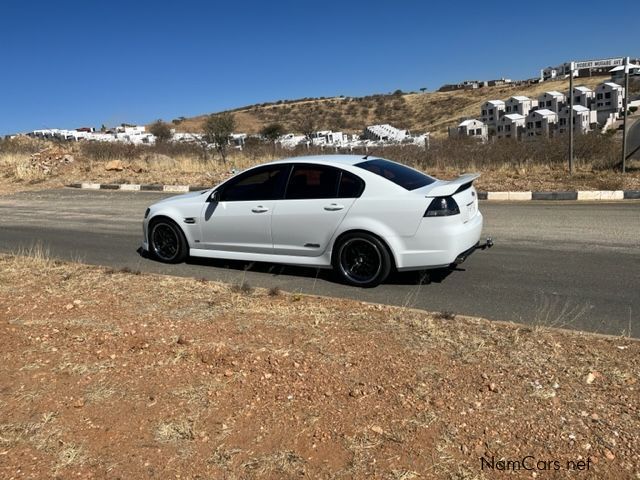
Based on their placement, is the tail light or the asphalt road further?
the tail light

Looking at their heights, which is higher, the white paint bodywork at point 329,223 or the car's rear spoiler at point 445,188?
the car's rear spoiler at point 445,188

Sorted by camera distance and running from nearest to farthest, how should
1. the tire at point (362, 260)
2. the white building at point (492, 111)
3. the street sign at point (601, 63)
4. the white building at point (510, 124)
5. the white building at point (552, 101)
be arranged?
the tire at point (362, 260) < the street sign at point (601, 63) < the white building at point (510, 124) < the white building at point (552, 101) < the white building at point (492, 111)

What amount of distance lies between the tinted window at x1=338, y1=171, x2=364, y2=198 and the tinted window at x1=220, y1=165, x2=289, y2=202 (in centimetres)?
82

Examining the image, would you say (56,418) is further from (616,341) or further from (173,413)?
(616,341)

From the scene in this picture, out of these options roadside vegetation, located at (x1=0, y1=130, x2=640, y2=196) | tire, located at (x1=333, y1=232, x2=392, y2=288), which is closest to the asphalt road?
tire, located at (x1=333, y1=232, x2=392, y2=288)

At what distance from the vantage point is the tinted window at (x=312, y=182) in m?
6.70

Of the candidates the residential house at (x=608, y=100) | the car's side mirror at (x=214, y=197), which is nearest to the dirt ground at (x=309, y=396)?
the car's side mirror at (x=214, y=197)

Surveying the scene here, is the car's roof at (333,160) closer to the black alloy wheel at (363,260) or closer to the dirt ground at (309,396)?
the black alloy wheel at (363,260)

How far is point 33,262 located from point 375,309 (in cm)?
503

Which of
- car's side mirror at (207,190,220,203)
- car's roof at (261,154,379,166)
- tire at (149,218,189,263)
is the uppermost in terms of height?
car's roof at (261,154,379,166)

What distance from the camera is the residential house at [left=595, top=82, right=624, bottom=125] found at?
76.8 m

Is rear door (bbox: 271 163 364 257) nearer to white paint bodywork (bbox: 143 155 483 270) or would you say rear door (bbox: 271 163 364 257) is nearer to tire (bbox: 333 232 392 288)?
white paint bodywork (bbox: 143 155 483 270)

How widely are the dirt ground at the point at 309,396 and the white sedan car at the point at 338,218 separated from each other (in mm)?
1150

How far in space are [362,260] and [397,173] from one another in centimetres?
115
